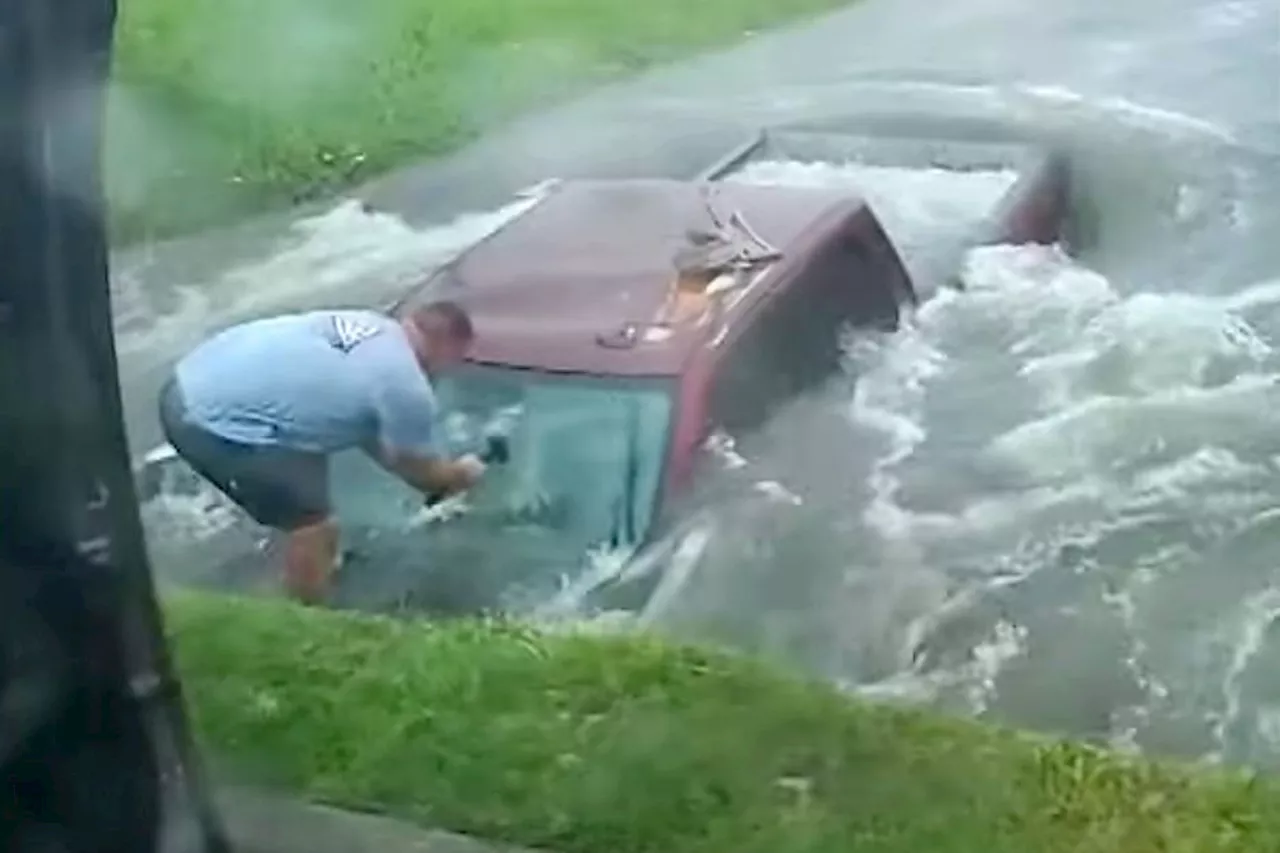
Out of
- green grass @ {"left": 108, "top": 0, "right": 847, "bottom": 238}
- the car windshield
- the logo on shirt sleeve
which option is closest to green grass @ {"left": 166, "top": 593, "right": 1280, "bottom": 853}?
the car windshield

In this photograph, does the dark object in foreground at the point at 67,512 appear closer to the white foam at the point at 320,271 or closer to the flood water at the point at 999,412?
the flood water at the point at 999,412

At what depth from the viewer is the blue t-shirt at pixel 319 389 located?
5.41 metres

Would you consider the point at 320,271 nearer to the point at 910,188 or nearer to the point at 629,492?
the point at 910,188

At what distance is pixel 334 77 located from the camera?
1154 cm

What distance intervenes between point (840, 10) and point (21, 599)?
11.2 meters

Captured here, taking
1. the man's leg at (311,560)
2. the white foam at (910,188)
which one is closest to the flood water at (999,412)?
the white foam at (910,188)

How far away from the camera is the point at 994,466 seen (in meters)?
6.89

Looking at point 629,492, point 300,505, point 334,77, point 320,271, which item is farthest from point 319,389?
point 334,77

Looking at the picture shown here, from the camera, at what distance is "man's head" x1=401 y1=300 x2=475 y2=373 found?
5594 millimetres

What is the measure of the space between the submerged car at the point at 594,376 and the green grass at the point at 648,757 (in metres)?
0.62

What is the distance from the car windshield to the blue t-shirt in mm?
183

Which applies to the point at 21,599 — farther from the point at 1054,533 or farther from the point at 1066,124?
the point at 1066,124

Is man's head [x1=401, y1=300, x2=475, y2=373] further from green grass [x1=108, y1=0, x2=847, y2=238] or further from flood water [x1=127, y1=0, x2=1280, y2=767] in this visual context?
green grass [x1=108, y1=0, x2=847, y2=238]

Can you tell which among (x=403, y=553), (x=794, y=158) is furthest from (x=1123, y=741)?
(x=794, y=158)
